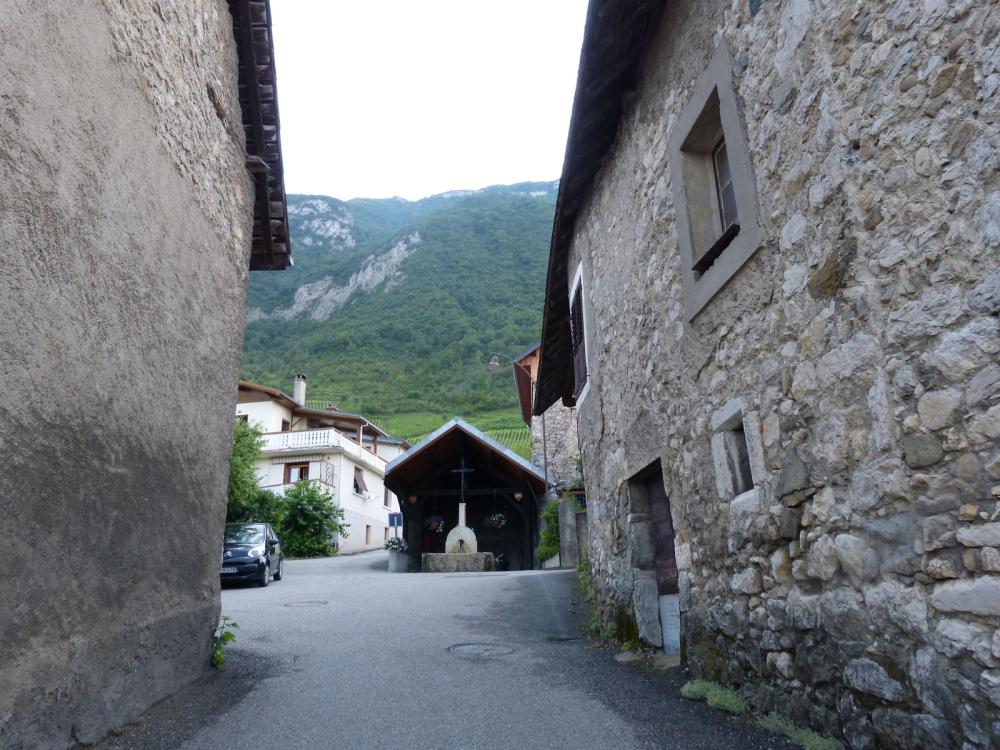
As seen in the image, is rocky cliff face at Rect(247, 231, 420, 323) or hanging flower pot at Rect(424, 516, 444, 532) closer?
hanging flower pot at Rect(424, 516, 444, 532)

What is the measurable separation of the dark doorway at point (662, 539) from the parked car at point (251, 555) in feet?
27.9

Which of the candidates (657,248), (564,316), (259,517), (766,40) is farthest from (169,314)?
(259,517)

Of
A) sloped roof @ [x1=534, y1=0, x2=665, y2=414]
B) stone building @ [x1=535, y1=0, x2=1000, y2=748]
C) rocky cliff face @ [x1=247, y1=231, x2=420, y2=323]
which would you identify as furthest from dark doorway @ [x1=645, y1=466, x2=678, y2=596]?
rocky cliff face @ [x1=247, y1=231, x2=420, y2=323]

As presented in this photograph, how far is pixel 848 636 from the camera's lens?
10.1 feet

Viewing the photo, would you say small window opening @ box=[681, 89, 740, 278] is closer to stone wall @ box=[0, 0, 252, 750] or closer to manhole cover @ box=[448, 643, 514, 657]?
stone wall @ box=[0, 0, 252, 750]

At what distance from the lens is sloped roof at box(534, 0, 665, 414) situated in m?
5.41

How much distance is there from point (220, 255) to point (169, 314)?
1303 mm

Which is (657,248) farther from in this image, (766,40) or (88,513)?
(88,513)

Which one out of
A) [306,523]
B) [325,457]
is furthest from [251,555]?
[325,457]

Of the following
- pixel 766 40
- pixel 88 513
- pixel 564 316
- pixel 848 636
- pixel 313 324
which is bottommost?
pixel 848 636

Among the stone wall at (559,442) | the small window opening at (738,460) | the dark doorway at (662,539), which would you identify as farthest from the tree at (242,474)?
the small window opening at (738,460)

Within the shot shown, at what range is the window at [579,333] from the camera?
8.36 m

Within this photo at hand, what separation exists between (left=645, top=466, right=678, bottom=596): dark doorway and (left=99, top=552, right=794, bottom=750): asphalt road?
800mm

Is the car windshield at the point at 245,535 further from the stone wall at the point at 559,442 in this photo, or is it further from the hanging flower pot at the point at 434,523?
the stone wall at the point at 559,442
